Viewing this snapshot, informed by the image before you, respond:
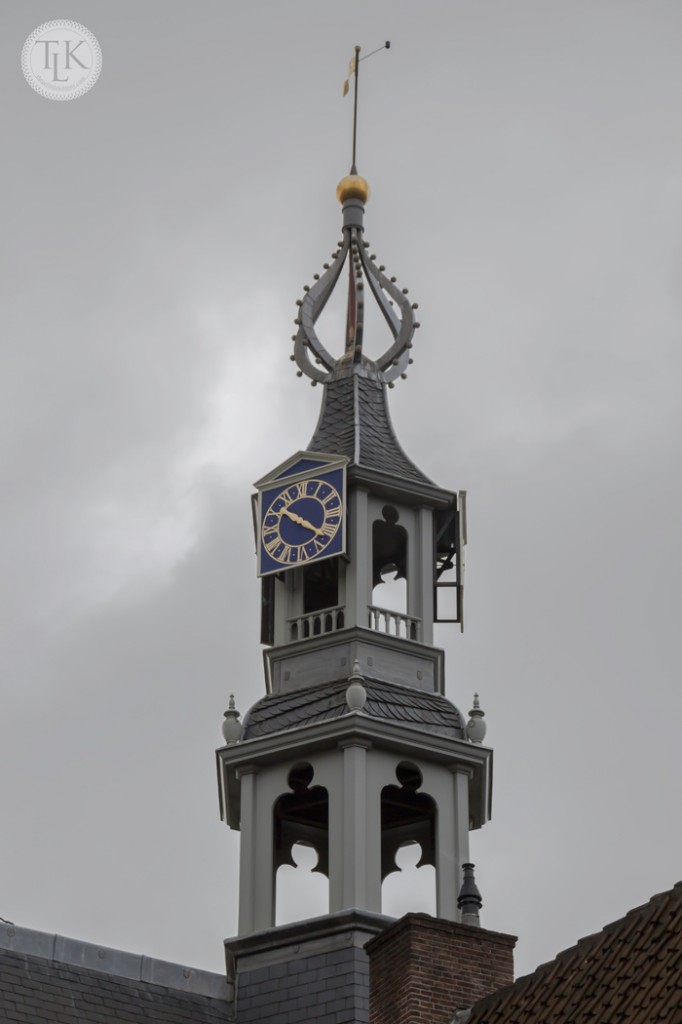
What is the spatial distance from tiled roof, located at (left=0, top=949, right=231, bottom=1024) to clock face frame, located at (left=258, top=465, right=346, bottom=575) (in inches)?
344

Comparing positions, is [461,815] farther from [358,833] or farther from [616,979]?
[616,979]

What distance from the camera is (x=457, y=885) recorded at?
45.7 m

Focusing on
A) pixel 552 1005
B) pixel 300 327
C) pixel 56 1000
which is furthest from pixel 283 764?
pixel 552 1005

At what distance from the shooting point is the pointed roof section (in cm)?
5141

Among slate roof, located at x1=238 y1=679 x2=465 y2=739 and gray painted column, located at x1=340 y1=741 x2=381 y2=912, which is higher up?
slate roof, located at x1=238 y1=679 x2=465 y2=739

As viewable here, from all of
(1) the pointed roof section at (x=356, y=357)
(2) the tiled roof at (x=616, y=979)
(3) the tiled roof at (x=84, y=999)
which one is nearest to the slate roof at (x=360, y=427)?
(1) the pointed roof section at (x=356, y=357)

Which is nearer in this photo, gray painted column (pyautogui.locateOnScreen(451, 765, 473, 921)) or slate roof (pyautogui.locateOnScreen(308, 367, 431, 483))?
gray painted column (pyautogui.locateOnScreen(451, 765, 473, 921))

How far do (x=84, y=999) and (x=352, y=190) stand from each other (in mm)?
21036

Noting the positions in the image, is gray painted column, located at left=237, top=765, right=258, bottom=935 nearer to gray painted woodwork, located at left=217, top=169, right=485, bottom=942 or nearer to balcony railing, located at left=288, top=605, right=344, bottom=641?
gray painted woodwork, located at left=217, top=169, right=485, bottom=942

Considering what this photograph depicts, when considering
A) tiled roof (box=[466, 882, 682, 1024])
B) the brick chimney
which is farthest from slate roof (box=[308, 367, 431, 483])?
tiled roof (box=[466, 882, 682, 1024])

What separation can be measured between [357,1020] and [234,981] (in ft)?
9.91

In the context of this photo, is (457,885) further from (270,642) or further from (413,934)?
(413,934)

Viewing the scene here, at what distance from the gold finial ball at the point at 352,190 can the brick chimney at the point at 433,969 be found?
27.7 m

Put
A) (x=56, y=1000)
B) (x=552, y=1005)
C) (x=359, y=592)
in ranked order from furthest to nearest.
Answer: (x=359, y=592) < (x=56, y=1000) < (x=552, y=1005)
